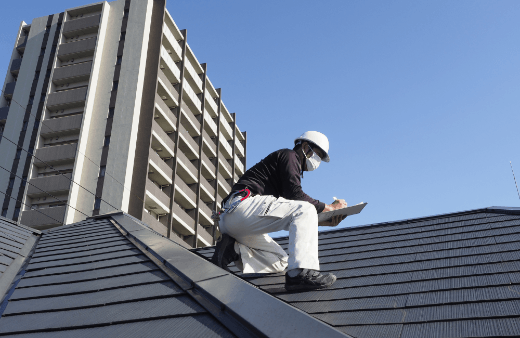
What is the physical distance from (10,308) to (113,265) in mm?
816

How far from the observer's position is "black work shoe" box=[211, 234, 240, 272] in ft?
11.7

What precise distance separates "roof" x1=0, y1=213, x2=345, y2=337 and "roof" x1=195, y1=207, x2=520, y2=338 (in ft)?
2.25

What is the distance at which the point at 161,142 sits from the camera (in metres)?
33.0

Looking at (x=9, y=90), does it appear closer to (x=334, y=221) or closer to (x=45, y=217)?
(x=45, y=217)

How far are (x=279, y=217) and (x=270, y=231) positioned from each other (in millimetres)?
205

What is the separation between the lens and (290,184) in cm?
351

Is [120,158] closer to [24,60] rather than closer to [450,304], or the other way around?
[24,60]

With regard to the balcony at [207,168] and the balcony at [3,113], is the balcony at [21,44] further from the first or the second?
the balcony at [207,168]

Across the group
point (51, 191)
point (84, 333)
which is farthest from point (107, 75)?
point (84, 333)

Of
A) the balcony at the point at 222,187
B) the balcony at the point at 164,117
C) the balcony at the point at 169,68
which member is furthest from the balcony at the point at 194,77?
the balcony at the point at 222,187

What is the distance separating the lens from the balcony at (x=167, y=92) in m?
34.8

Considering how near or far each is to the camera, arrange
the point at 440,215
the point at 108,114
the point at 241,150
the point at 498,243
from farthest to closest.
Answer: the point at 241,150 → the point at 108,114 → the point at 440,215 → the point at 498,243

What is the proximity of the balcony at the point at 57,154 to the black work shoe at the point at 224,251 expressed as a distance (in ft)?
96.6

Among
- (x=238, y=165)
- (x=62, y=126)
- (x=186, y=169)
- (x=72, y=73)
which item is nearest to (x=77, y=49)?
(x=72, y=73)
